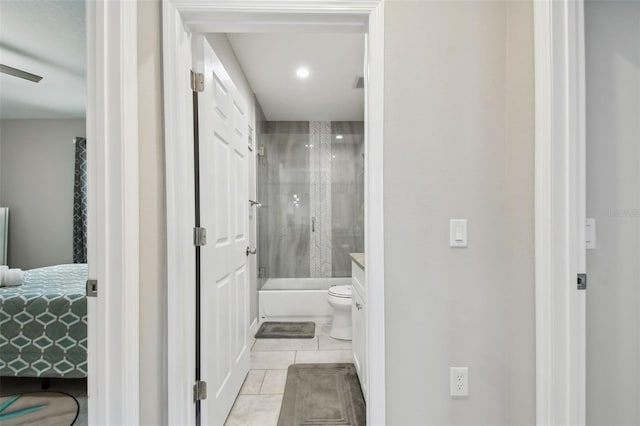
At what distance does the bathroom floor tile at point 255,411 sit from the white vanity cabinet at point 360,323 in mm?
536

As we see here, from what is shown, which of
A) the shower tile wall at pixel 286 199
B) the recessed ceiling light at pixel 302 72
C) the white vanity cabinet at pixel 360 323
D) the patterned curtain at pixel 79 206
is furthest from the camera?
the shower tile wall at pixel 286 199

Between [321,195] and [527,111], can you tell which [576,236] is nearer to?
[527,111]

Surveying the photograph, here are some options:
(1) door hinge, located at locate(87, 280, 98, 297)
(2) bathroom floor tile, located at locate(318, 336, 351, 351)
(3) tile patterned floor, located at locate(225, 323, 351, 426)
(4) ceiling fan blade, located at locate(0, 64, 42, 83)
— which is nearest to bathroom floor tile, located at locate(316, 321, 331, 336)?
(3) tile patterned floor, located at locate(225, 323, 351, 426)

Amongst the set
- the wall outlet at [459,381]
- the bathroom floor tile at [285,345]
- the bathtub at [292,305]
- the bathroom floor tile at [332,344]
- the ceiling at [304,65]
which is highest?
the ceiling at [304,65]

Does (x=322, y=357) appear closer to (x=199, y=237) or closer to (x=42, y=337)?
(x=199, y=237)

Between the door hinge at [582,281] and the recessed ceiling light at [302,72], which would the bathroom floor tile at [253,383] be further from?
the recessed ceiling light at [302,72]

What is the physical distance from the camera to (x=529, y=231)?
1.22m

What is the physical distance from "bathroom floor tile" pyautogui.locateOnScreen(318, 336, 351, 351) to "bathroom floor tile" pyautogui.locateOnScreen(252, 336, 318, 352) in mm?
54

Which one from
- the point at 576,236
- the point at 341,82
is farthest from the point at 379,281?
the point at 341,82

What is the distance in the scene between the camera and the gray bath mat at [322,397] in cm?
184

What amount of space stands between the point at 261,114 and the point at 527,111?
3.18 m

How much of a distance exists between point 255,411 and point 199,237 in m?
1.15

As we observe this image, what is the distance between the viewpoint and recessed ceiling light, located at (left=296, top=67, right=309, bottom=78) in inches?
109

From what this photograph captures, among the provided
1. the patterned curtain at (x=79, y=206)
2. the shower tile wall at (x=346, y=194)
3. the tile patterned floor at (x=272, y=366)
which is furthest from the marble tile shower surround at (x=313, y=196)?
the patterned curtain at (x=79, y=206)
